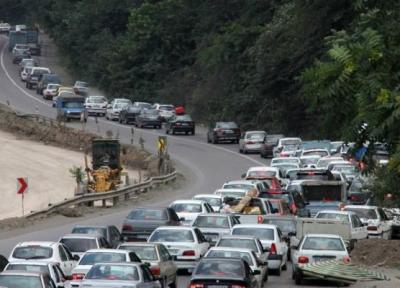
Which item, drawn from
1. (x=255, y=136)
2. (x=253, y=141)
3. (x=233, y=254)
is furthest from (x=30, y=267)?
(x=255, y=136)

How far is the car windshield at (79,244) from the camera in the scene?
111ft

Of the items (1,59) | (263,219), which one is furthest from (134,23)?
(263,219)

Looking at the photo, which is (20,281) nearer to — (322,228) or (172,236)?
(172,236)

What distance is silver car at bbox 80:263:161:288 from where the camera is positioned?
25922 millimetres

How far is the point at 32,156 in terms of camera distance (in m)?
79.2

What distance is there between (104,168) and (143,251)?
2868 cm

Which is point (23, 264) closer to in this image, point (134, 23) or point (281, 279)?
point (281, 279)

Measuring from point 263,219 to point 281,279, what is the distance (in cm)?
598

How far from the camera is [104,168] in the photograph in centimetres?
6012

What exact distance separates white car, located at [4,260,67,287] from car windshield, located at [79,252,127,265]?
0.70m

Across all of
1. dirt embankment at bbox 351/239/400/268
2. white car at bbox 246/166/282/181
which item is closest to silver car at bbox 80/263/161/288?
dirt embankment at bbox 351/239/400/268

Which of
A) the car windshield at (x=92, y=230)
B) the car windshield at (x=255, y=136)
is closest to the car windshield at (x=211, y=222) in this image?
the car windshield at (x=92, y=230)

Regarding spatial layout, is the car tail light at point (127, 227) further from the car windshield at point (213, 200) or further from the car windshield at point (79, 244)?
the car windshield at point (213, 200)

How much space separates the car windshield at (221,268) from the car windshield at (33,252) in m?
4.02
